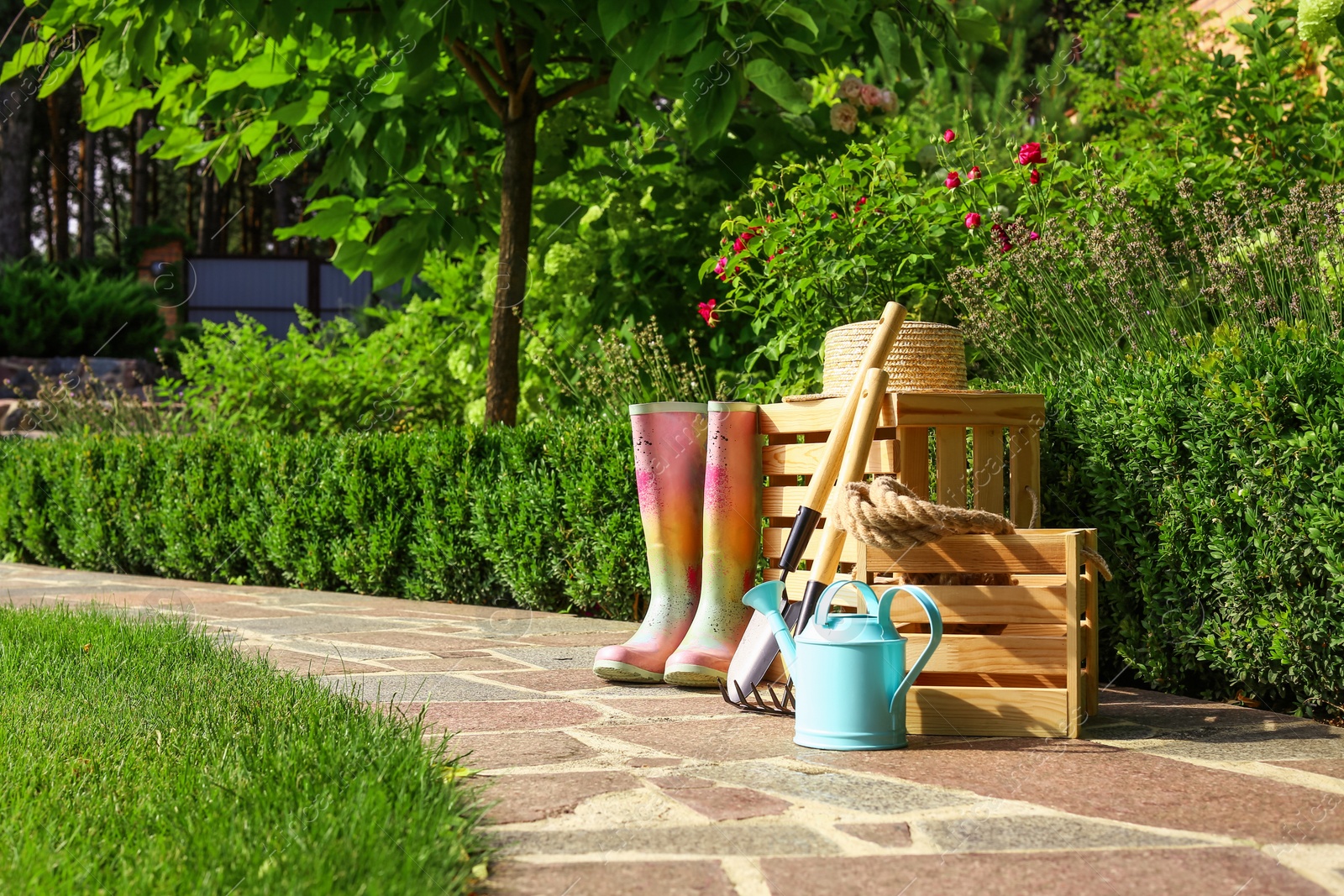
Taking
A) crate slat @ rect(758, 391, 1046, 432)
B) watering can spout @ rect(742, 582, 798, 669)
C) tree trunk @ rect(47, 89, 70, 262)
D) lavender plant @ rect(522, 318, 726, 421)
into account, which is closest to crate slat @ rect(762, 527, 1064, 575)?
watering can spout @ rect(742, 582, 798, 669)

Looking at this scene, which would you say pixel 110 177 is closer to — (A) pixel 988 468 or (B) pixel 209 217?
(B) pixel 209 217

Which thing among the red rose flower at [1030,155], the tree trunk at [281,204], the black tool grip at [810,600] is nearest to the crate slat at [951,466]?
the black tool grip at [810,600]

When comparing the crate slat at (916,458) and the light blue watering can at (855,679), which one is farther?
the crate slat at (916,458)

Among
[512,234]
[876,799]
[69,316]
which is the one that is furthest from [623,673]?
[69,316]

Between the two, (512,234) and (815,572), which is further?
(512,234)

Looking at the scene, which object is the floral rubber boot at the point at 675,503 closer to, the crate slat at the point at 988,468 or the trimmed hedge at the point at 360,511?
the crate slat at the point at 988,468

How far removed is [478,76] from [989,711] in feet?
14.5

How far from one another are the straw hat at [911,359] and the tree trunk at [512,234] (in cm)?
Result: 308

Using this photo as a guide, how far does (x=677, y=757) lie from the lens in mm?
2664

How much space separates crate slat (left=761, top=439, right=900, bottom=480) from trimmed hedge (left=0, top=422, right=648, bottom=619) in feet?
A: 4.60

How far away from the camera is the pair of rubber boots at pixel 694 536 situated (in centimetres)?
360

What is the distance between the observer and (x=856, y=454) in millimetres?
3055

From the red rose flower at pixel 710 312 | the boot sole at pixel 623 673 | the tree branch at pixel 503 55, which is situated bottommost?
the boot sole at pixel 623 673

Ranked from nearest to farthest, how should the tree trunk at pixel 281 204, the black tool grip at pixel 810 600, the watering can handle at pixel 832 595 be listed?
the watering can handle at pixel 832 595 < the black tool grip at pixel 810 600 < the tree trunk at pixel 281 204
